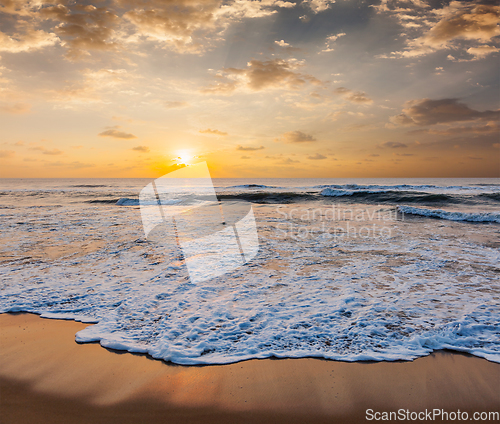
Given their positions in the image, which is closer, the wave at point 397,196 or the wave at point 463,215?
the wave at point 463,215

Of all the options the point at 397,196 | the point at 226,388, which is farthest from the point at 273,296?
the point at 397,196

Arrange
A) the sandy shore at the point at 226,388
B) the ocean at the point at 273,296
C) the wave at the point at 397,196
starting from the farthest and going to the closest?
the wave at the point at 397,196 < the ocean at the point at 273,296 < the sandy shore at the point at 226,388

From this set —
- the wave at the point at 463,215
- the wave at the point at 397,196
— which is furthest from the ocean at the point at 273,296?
the wave at the point at 397,196

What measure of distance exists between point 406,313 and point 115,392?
377cm

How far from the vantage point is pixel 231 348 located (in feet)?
10.2

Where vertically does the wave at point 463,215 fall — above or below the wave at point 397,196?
below

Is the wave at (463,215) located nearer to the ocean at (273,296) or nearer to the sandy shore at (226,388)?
the ocean at (273,296)

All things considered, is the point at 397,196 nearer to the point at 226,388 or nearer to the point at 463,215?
the point at 463,215

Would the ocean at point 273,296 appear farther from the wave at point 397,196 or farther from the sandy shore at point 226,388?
the wave at point 397,196

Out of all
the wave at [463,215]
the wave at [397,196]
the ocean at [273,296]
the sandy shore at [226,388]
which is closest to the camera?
the sandy shore at [226,388]

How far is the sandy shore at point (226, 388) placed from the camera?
7.41 ft

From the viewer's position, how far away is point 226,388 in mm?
2527

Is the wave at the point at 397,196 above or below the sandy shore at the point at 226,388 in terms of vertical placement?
above

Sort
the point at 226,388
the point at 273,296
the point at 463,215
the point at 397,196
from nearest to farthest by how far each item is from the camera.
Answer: the point at 226,388 → the point at 273,296 → the point at 463,215 → the point at 397,196
